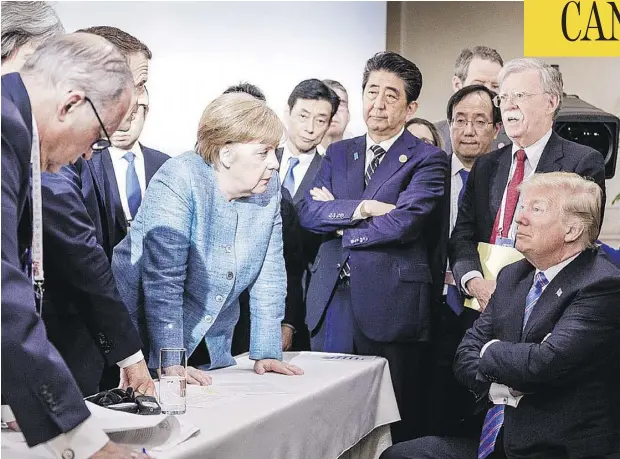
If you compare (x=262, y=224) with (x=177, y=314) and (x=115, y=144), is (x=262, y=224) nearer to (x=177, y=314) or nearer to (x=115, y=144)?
(x=177, y=314)

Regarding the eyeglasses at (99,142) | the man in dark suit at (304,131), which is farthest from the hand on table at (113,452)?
the man in dark suit at (304,131)

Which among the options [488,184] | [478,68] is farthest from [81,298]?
[478,68]

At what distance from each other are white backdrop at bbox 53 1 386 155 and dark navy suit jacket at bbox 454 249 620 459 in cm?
142

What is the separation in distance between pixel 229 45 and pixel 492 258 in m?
1.23

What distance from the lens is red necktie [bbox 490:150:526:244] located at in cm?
311

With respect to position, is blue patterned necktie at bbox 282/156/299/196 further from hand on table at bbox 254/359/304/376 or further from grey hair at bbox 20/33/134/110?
grey hair at bbox 20/33/134/110

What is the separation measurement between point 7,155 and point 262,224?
4.21ft

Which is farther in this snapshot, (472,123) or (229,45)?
(472,123)

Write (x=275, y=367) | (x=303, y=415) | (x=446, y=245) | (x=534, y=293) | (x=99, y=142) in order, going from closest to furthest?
(x=99, y=142) → (x=303, y=415) → (x=275, y=367) → (x=534, y=293) → (x=446, y=245)

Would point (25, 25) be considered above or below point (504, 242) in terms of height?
above

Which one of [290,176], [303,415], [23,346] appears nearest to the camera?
[23,346]

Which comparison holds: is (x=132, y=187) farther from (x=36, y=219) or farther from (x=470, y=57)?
(x=470, y=57)

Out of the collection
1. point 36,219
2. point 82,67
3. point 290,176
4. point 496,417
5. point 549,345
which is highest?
point 82,67

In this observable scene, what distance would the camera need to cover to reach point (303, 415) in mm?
2275
